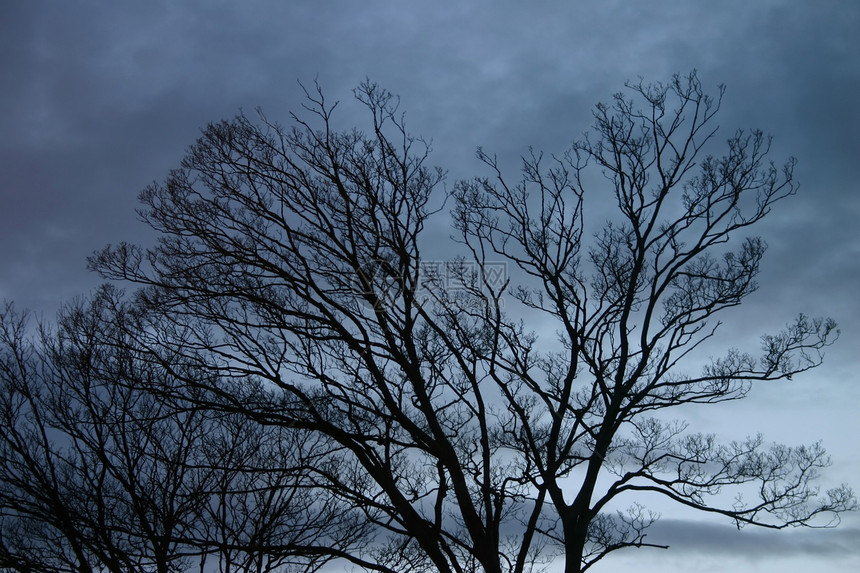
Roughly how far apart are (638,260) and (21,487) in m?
10.4

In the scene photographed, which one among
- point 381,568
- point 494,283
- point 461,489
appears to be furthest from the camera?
point 494,283

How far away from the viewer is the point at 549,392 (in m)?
10.9

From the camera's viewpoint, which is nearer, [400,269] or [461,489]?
[461,489]

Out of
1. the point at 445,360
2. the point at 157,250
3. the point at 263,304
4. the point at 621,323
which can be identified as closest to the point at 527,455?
the point at 445,360

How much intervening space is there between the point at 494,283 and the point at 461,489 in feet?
11.9

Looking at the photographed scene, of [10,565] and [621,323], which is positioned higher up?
[621,323]

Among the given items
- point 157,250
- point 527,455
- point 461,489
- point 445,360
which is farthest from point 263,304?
point 527,455

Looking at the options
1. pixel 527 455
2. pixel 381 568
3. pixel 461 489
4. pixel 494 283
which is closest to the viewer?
pixel 381 568

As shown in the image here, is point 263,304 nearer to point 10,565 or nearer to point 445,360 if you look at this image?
point 445,360

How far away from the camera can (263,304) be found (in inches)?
372

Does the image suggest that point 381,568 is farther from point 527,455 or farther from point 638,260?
point 638,260

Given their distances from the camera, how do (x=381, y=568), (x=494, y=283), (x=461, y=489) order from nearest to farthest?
(x=381, y=568) → (x=461, y=489) → (x=494, y=283)

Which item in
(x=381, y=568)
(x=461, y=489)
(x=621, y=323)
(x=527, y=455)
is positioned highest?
(x=621, y=323)

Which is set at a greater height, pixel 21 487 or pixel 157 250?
pixel 157 250
